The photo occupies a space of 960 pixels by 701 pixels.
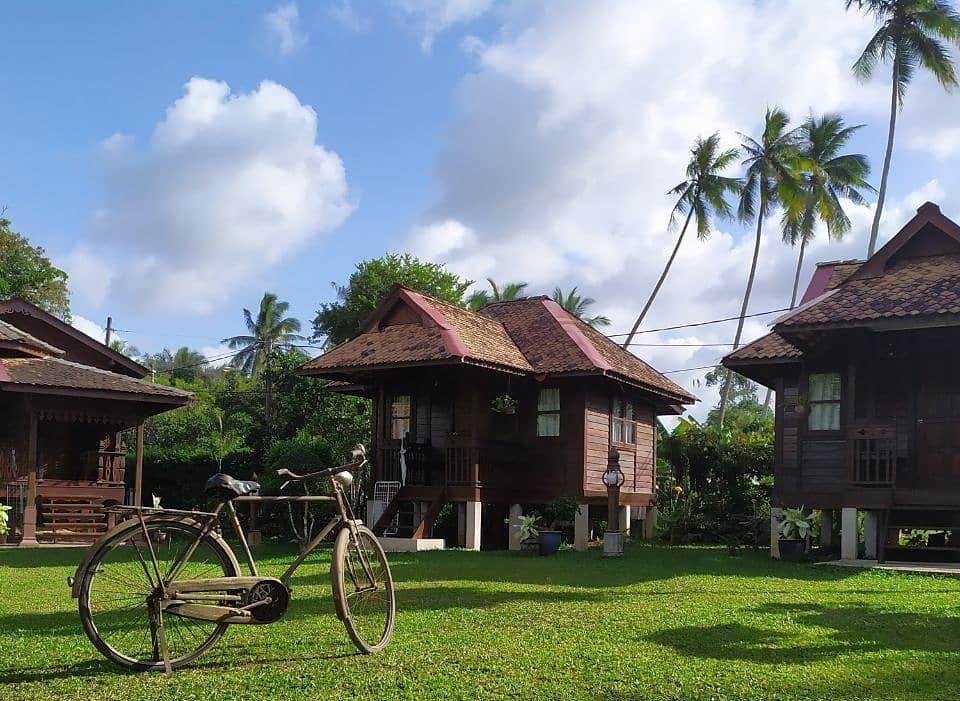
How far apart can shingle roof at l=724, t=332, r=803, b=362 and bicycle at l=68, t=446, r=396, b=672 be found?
11690mm

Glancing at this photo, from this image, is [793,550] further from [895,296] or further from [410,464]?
[410,464]

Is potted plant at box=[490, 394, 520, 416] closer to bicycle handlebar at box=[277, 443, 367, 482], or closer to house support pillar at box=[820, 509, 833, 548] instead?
house support pillar at box=[820, 509, 833, 548]

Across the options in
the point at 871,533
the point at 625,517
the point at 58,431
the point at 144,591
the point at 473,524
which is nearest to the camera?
the point at 144,591

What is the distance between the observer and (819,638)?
7656 mm

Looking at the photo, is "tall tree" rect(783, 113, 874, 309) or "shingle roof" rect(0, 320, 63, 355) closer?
"shingle roof" rect(0, 320, 63, 355)

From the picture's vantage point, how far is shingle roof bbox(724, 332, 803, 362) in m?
17.1

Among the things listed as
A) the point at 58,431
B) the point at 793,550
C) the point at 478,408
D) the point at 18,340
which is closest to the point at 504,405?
the point at 478,408

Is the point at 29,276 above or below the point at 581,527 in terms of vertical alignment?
above

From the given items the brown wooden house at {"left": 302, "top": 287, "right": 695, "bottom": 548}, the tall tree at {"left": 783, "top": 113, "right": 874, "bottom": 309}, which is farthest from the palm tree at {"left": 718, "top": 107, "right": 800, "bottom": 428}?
the brown wooden house at {"left": 302, "top": 287, "right": 695, "bottom": 548}

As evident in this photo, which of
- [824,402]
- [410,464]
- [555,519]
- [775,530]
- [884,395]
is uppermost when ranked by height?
[884,395]

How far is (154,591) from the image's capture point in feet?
19.9

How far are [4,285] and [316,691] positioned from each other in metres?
27.7

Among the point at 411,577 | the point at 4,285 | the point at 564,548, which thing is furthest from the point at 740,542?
the point at 4,285

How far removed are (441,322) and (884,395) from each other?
783cm
